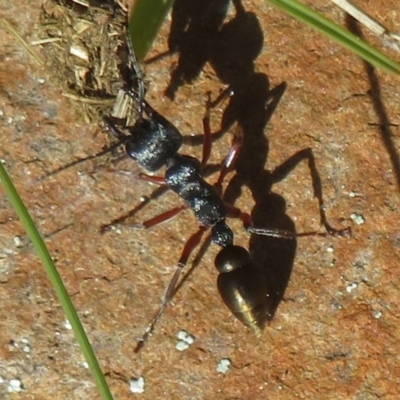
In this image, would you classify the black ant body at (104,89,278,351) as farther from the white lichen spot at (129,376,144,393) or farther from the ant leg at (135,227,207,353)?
the white lichen spot at (129,376,144,393)

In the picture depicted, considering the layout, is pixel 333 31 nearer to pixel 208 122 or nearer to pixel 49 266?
pixel 208 122

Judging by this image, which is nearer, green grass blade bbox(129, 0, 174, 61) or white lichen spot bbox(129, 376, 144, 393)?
green grass blade bbox(129, 0, 174, 61)

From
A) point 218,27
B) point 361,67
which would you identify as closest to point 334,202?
point 361,67

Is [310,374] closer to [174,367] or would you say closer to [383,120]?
[174,367]

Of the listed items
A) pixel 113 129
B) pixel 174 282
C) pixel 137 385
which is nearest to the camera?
pixel 113 129

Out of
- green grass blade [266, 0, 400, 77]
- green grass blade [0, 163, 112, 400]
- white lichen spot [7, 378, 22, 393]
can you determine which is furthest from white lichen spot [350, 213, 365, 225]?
white lichen spot [7, 378, 22, 393]

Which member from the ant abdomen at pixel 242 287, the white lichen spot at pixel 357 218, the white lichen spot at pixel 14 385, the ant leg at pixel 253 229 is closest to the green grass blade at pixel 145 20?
the ant leg at pixel 253 229

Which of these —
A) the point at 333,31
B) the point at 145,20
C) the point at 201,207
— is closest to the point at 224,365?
the point at 201,207
